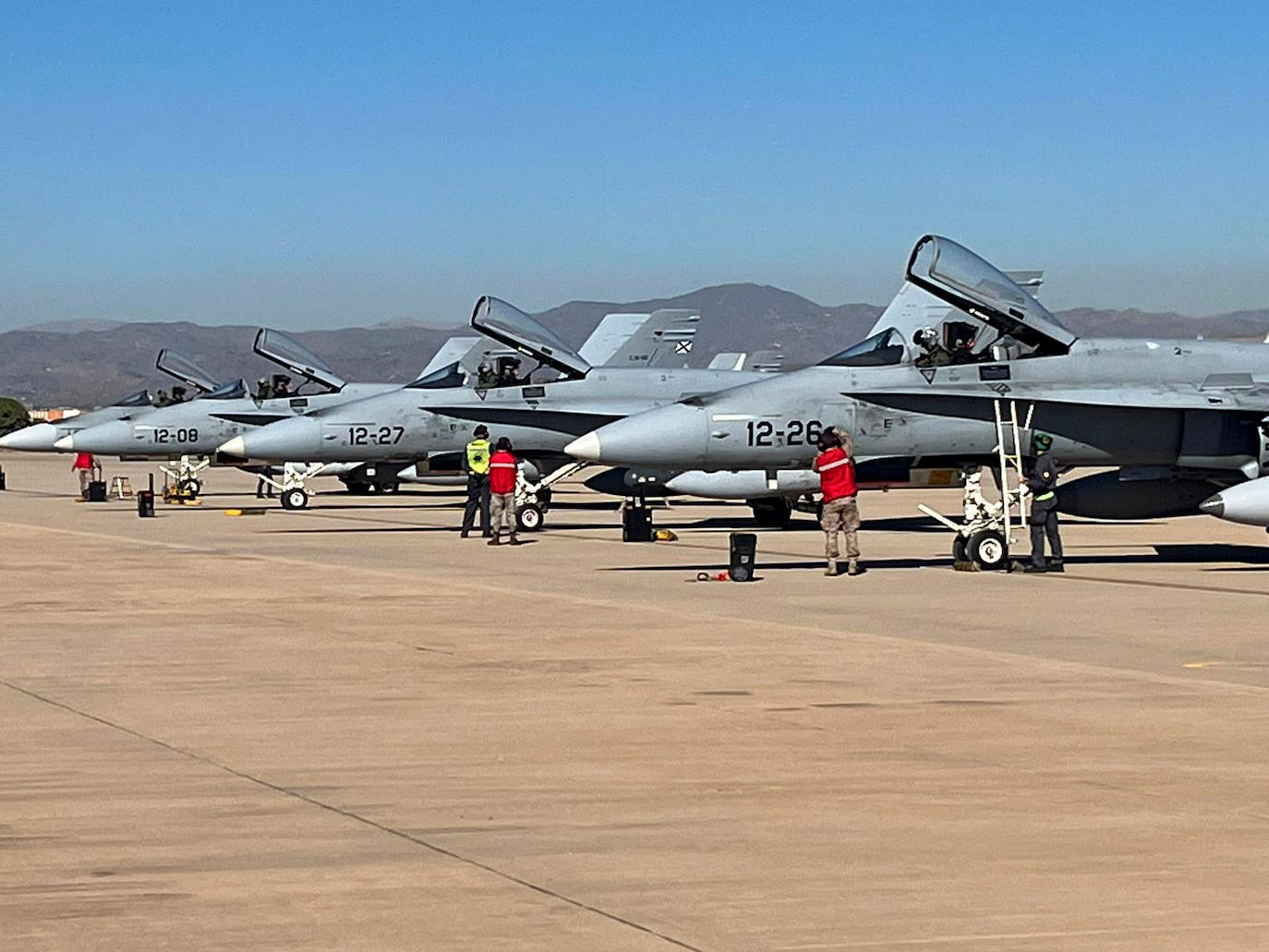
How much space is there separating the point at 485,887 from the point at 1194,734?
14.9 ft

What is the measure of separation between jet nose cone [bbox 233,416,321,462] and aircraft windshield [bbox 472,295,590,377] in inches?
144

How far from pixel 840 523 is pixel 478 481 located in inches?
363

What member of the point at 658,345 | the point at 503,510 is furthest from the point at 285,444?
the point at 658,345

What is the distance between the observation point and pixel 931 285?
835 inches

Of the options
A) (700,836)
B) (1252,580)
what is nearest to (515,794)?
(700,836)

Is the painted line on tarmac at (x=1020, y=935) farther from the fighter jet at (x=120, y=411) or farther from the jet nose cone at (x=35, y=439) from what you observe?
the jet nose cone at (x=35, y=439)

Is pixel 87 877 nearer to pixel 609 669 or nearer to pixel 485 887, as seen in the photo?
pixel 485 887

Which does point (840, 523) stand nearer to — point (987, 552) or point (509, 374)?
point (987, 552)

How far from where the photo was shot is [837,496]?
67.9 feet

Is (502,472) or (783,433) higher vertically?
(783,433)

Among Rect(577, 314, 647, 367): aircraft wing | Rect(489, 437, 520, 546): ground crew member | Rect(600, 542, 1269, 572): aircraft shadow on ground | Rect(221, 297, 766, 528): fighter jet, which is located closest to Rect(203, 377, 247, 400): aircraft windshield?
Rect(577, 314, 647, 367): aircraft wing

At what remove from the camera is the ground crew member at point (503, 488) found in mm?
26797

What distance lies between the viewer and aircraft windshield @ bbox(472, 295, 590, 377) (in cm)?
3041

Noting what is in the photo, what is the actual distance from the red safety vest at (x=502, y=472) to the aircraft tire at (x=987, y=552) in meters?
7.54
